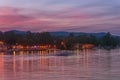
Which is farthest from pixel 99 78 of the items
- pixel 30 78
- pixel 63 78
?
pixel 30 78

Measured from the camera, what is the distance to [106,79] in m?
28.0

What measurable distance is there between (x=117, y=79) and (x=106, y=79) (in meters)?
0.77

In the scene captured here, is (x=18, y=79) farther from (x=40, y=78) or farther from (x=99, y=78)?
(x=99, y=78)

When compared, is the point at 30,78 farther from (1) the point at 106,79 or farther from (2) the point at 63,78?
(1) the point at 106,79

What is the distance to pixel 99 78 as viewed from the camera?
2870cm

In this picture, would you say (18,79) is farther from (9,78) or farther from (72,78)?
(72,78)

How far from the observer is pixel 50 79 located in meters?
28.2

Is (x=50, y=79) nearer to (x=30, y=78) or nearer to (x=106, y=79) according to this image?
(x=30, y=78)

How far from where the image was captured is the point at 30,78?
94.4 feet

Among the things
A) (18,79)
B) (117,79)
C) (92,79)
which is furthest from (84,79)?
(18,79)

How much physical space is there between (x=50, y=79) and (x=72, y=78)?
164 centimetres

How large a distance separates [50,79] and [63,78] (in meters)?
1.01

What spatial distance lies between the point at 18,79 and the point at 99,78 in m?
5.84

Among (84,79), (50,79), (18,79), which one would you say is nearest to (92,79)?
(84,79)
